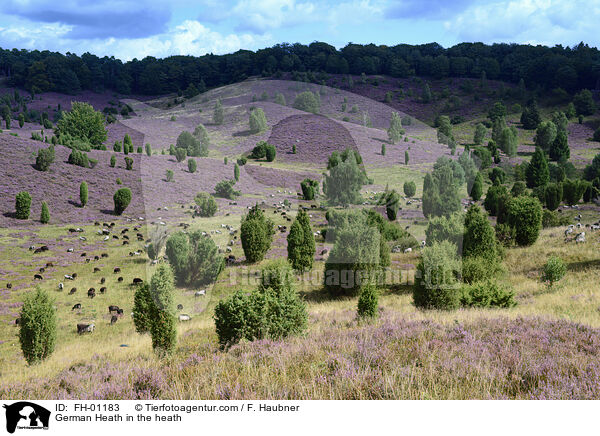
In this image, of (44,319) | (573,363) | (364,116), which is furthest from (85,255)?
(364,116)

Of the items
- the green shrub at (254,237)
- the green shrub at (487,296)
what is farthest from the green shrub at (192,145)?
the green shrub at (487,296)

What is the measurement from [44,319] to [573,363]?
15.4 metres

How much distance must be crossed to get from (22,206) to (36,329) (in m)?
29.3

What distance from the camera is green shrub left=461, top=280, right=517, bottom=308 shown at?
17077 millimetres

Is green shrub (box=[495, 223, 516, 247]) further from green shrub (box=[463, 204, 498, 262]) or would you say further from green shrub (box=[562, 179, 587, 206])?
green shrub (box=[562, 179, 587, 206])

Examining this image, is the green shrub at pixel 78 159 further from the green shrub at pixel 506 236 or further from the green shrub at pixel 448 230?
the green shrub at pixel 506 236

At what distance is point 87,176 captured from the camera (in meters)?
50.7

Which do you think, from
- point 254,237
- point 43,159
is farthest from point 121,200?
point 254,237

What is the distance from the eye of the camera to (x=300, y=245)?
88.6 ft

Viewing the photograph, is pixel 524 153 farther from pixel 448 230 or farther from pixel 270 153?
pixel 448 230

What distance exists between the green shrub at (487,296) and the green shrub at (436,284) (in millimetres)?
697

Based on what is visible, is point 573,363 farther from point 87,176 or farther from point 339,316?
point 87,176

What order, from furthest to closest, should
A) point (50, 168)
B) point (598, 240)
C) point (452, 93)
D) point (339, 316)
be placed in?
1. point (452, 93)
2. point (50, 168)
3. point (598, 240)
4. point (339, 316)
